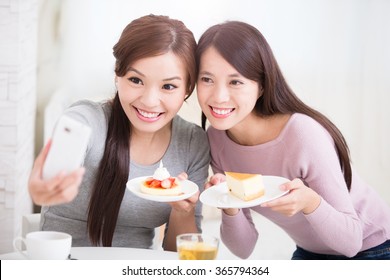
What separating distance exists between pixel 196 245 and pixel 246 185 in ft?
0.56

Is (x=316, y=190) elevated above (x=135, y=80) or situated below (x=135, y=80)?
below

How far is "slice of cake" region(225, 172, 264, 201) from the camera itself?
4.48 feet

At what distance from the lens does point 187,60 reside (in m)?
1.49

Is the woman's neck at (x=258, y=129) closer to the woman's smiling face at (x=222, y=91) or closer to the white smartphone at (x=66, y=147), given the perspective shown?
the woman's smiling face at (x=222, y=91)

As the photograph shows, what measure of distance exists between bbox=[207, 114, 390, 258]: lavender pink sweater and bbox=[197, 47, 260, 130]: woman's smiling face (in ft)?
0.29

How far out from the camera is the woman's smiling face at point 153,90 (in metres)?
1.46

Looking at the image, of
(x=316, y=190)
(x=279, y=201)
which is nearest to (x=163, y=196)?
(x=279, y=201)

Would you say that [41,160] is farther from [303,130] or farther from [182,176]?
[303,130]

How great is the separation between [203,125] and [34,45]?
43 centimetres

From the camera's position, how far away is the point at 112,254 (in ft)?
4.62

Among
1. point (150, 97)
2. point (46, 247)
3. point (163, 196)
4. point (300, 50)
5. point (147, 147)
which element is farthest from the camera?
point (300, 50)

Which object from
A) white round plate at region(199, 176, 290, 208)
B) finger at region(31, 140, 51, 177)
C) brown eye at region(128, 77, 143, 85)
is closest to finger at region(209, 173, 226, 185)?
white round plate at region(199, 176, 290, 208)
